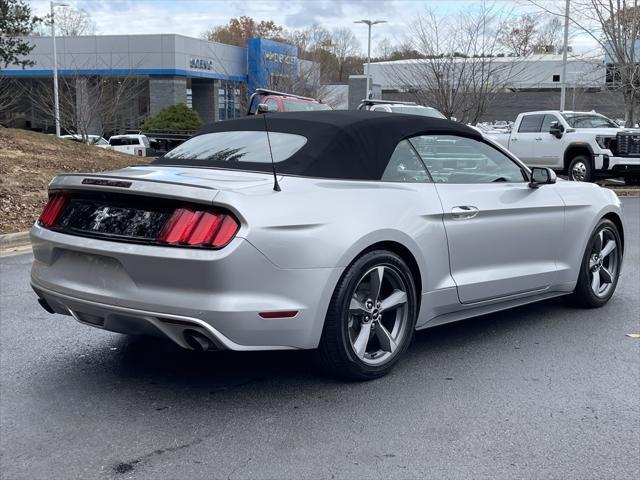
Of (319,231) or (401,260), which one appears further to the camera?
(401,260)

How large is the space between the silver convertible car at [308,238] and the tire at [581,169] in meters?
12.6

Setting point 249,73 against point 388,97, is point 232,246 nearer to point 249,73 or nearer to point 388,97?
point 249,73

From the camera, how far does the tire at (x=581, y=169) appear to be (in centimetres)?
1739

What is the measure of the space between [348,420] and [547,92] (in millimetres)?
63762

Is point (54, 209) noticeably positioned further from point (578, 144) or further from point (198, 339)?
point (578, 144)

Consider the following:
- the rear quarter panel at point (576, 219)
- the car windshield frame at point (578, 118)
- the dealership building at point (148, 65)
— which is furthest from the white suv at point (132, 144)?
the rear quarter panel at point (576, 219)

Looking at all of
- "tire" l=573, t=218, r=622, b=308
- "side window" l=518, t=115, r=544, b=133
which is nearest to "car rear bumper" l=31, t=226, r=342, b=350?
"tire" l=573, t=218, r=622, b=308

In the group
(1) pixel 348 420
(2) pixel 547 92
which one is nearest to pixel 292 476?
(1) pixel 348 420

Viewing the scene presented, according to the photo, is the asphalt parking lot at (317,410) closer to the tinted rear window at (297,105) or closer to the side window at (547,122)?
the tinted rear window at (297,105)

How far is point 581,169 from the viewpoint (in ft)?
57.5

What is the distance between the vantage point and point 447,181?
500 cm

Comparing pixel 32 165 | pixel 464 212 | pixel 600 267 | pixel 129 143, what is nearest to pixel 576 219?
pixel 600 267

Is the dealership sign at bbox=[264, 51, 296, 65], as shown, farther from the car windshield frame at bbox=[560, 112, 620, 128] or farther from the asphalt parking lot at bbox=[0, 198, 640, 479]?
the asphalt parking lot at bbox=[0, 198, 640, 479]

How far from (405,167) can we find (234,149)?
117cm
